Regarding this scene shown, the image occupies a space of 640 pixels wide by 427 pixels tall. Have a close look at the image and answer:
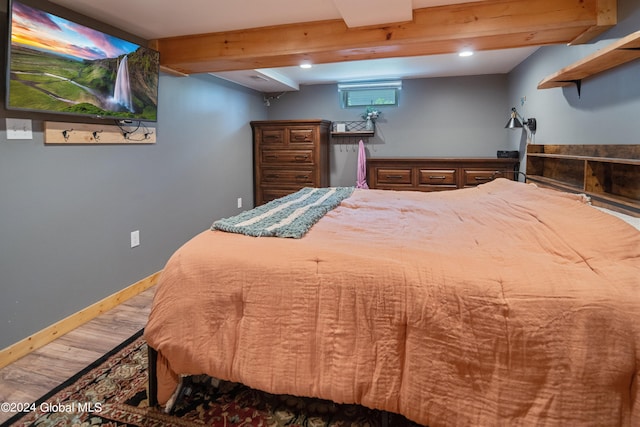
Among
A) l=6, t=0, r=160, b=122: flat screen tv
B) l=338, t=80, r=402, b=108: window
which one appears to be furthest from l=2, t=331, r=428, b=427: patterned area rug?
l=338, t=80, r=402, b=108: window

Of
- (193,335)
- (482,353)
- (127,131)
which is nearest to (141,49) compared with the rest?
(127,131)

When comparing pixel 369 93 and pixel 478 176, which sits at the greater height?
pixel 369 93

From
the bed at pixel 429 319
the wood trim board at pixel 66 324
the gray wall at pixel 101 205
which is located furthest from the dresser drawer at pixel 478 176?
the wood trim board at pixel 66 324

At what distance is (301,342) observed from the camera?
140 cm

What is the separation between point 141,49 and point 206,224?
1.83m

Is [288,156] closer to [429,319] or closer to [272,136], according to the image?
[272,136]

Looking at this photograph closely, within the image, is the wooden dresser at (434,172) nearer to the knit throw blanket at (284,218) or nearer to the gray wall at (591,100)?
the gray wall at (591,100)

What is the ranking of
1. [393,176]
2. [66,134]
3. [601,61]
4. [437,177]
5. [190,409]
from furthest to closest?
[393,176], [437,177], [66,134], [601,61], [190,409]

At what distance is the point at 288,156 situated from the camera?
4816mm

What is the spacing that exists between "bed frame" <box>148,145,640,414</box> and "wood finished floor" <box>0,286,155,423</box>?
666mm

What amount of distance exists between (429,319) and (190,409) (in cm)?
114

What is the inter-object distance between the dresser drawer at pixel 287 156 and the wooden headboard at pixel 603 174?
2774 mm

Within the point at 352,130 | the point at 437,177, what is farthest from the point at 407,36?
the point at 352,130

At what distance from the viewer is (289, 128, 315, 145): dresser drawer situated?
4711 millimetres
